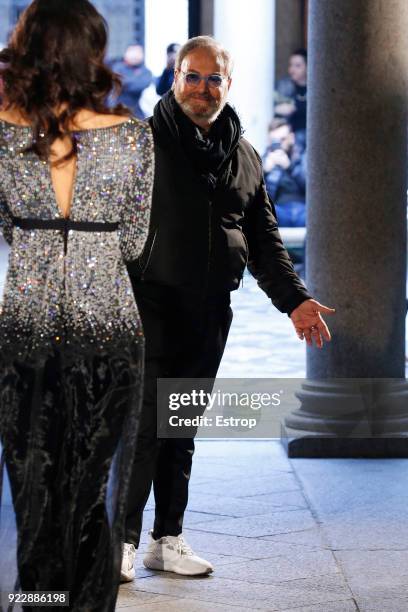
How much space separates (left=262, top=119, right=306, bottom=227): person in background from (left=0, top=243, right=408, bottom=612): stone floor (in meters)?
8.21

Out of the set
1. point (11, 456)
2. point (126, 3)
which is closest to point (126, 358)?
point (11, 456)

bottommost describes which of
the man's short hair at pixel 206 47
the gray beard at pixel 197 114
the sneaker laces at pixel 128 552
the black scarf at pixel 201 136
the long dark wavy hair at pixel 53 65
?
the sneaker laces at pixel 128 552

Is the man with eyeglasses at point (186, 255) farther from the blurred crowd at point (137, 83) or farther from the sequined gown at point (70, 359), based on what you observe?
the blurred crowd at point (137, 83)

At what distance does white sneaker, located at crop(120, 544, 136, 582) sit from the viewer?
401 cm

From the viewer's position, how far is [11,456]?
9.20 ft

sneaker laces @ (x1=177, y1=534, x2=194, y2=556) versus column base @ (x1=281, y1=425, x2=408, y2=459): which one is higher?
sneaker laces @ (x1=177, y1=534, x2=194, y2=556)

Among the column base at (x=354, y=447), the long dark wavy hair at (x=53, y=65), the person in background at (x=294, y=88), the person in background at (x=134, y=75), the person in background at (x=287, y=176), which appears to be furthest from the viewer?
the person in background at (x=294, y=88)

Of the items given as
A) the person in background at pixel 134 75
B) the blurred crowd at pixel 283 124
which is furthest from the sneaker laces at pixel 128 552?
the person in background at pixel 134 75

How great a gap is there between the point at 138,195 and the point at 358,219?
3191 millimetres

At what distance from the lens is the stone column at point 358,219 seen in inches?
235

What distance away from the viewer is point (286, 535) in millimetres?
4617

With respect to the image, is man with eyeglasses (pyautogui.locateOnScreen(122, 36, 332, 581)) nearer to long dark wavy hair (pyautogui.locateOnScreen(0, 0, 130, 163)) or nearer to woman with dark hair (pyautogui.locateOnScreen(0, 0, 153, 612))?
woman with dark hair (pyautogui.locateOnScreen(0, 0, 153, 612))

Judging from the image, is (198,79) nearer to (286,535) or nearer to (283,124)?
(286,535)

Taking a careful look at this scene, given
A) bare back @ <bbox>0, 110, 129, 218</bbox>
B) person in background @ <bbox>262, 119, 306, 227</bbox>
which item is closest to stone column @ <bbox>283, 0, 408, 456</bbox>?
bare back @ <bbox>0, 110, 129, 218</bbox>
